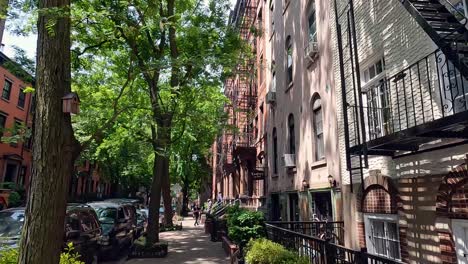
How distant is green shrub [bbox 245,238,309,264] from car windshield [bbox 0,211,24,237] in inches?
200

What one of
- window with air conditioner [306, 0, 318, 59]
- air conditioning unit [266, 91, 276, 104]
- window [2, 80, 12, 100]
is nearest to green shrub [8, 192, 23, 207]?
window [2, 80, 12, 100]

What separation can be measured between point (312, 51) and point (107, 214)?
374 inches

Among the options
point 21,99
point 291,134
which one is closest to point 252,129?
point 291,134

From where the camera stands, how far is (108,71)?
16.2 metres

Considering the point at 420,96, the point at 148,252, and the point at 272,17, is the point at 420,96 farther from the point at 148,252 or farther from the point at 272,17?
the point at 272,17

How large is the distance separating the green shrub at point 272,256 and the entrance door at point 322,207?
3470 millimetres

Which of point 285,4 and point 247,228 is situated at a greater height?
point 285,4

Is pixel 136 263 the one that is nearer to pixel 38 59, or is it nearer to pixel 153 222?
pixel 153 222

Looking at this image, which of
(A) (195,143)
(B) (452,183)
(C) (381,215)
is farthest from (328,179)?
(A) (195,143)

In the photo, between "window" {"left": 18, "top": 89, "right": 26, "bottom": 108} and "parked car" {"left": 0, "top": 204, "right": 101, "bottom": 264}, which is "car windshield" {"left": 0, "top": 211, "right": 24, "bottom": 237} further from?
"window" {"left": 18, "top": 89, "right": 26, "bottom": 108}

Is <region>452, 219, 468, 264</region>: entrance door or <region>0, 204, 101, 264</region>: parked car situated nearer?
<region>452, 219, 468, 264</region>: entrance door

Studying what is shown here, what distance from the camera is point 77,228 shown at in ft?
30.5

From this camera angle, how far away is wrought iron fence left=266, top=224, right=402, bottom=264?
4504 millimetres

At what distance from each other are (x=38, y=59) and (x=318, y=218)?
8643 mm
